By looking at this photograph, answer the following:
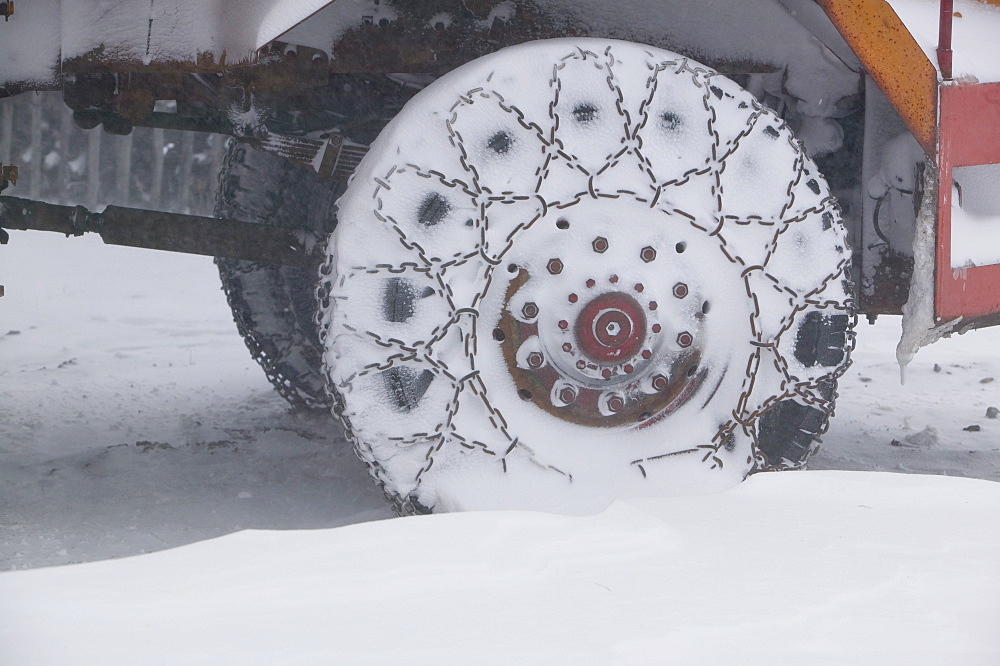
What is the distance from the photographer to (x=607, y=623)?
1244mm

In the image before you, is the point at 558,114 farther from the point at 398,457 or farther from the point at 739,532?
the point at 739,532

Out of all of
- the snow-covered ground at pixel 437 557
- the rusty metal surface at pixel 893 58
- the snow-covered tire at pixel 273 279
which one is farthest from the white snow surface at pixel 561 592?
the snow-covered tire at pixel 273 279

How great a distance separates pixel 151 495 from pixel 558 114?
135 centimetres

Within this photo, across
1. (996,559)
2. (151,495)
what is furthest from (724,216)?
(151,495)

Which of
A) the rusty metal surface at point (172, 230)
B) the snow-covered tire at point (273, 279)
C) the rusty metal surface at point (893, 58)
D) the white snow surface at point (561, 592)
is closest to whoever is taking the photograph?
the white snow surface at point (561, 592)

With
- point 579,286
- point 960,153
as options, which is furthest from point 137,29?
point 960,153

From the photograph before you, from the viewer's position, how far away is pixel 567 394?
178cm

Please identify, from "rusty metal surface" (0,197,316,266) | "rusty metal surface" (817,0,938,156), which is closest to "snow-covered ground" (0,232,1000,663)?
"rusty metal surface" (0,197,316,266)

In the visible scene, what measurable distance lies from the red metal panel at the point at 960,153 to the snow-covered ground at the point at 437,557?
0.36 m

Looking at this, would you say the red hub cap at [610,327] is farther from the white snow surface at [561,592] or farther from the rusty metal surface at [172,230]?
the rusty metal surface at [172,230]

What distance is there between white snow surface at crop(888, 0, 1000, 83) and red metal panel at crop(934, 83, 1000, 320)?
4 centimetres

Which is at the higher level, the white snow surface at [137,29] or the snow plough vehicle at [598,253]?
the white snow surface at [137,29]

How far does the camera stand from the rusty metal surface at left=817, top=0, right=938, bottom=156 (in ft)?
5.62

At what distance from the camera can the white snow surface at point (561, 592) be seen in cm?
116
